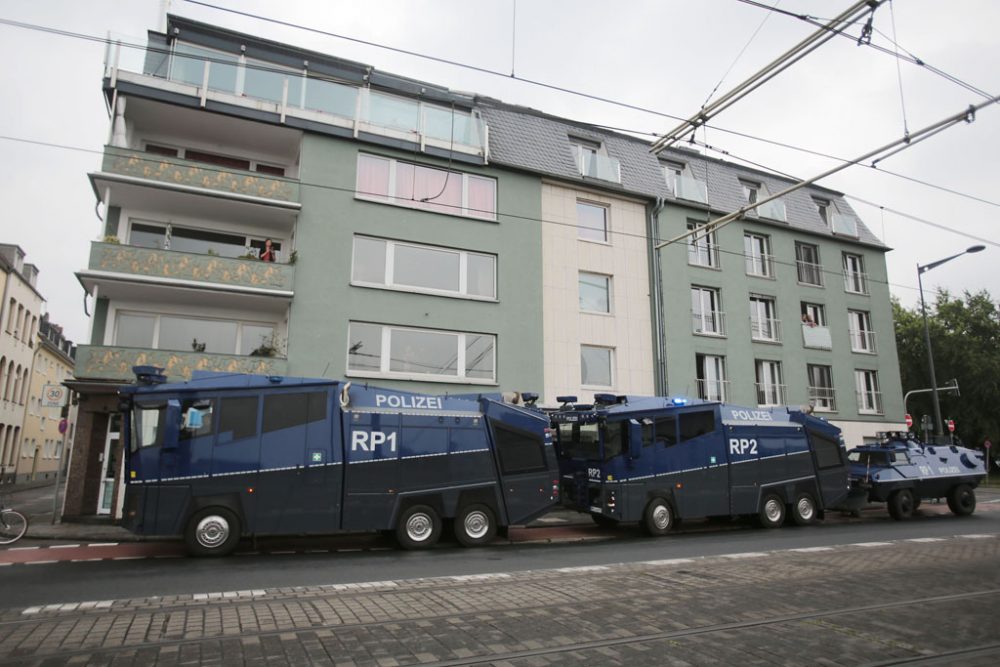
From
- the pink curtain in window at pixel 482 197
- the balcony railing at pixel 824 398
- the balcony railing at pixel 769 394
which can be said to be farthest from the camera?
the balcony railing at pixel 824 398

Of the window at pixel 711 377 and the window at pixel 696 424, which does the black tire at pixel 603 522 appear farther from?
the window at pixel 711 377

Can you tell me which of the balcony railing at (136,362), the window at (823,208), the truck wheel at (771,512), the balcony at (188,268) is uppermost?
the window at (823,208)

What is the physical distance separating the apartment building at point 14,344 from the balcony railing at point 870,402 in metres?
40.4

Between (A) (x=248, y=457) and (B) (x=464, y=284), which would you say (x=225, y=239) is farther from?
(A) (x=248, y=457)

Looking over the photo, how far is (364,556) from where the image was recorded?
35.7 ft

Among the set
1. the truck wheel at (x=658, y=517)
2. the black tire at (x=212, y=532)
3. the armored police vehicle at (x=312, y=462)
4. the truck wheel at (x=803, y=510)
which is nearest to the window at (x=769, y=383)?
the truck wheel at (x=803, y=510)

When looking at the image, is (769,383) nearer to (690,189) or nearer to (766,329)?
(766,329)

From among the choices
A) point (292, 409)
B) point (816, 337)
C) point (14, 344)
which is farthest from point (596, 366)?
point (14, 344)

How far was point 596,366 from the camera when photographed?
71.5 ft

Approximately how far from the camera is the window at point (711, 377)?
2341cm

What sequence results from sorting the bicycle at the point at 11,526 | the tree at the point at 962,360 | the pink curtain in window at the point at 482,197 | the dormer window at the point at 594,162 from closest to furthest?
1. the bicycle at the point at 11,526
2. the pink curtain in window at the point at 482,197
3. the dormer window at the point at 594,162
4. the tree at the point at 962,360

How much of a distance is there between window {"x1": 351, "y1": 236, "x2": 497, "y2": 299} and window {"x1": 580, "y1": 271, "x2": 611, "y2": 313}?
3.57 meters

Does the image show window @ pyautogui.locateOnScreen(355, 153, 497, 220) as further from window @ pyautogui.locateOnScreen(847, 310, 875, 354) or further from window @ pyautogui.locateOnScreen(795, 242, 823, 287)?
window @ pyautogui.locateOnScreen(847, 310, 875, 354)

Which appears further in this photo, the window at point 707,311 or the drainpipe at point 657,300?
the window at point 707,311
